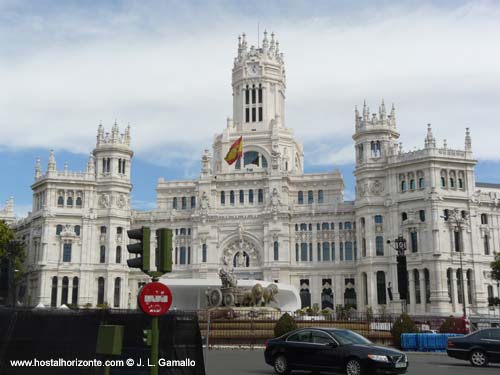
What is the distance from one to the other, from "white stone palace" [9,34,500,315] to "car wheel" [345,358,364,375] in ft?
195

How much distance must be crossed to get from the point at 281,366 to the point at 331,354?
2.36m

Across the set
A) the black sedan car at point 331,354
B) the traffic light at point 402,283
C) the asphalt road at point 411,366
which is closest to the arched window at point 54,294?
the asphalt road at point 411,366

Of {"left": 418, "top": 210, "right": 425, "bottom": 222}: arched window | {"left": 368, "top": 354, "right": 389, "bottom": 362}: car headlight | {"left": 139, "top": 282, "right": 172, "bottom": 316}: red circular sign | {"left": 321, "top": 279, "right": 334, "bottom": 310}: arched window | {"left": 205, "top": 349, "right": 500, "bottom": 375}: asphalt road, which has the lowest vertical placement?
{"left": 205, "top": 349, "right": 500, "bottom": 375}: asphalt road

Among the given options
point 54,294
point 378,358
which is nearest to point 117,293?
point 54,294

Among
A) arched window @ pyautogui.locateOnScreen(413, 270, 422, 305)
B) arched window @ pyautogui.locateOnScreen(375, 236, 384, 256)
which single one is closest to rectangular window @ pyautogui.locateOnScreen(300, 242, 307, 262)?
arched window @ pyautogui.locateOnScreen(375, 236, 384, 256)

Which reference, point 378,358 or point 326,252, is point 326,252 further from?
point 378,358

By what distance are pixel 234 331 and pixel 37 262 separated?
186ft

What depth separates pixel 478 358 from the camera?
29031 millimetres

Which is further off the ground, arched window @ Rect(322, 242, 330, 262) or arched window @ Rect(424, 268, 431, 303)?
arched window @ Rect(322, 242, 330, 262)

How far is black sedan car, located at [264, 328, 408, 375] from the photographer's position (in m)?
22.3

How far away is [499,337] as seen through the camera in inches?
1139

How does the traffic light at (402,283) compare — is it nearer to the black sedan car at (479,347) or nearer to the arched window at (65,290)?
the black sedan car at (479,347)

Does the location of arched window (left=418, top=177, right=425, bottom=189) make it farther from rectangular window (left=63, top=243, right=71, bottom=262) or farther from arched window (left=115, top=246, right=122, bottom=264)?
rectangular window (left=63, top=243, right=71, bottom=262)

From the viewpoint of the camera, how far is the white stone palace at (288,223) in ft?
271
